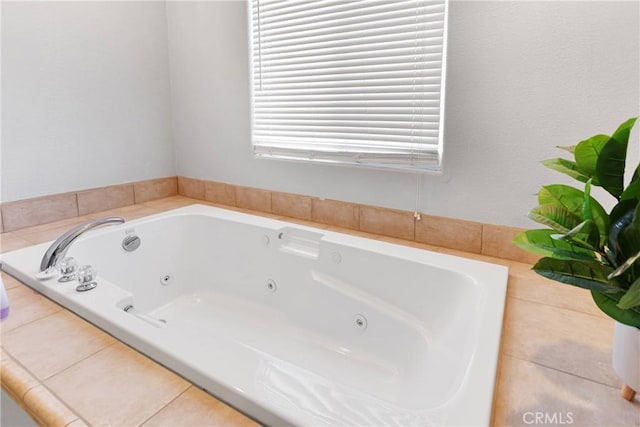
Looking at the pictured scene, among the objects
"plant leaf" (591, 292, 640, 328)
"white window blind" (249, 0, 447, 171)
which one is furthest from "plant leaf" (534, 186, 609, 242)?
"white window blind" (249, 0, 447, 171)

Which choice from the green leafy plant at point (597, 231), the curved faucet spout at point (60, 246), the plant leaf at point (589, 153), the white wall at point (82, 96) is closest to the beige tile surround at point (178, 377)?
the curved faucet spout at point (60, 246)

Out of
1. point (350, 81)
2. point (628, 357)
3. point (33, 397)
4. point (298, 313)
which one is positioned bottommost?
point (298, 313)

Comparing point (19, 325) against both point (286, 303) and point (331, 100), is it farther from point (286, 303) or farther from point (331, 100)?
point (331, 100)

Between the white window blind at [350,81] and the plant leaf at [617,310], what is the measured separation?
97 cm

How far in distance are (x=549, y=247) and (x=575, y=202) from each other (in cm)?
10

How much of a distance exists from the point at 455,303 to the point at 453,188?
0.50 metres

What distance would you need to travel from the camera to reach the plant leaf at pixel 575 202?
2.37 feet

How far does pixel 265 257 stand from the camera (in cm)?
194

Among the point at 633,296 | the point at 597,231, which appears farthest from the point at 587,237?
the point at 633,296

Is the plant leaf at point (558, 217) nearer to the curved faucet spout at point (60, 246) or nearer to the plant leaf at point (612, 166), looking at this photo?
the plant leaf at point (612, 166)

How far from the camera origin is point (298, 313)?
1836 millimetres

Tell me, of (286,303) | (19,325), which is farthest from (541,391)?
(19,325)

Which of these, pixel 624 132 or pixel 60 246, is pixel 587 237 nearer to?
pixel 624 132

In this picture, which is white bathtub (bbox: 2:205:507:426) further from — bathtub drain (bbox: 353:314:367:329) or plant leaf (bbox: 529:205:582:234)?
plant leaf (bbox: 529:205:582:234)
